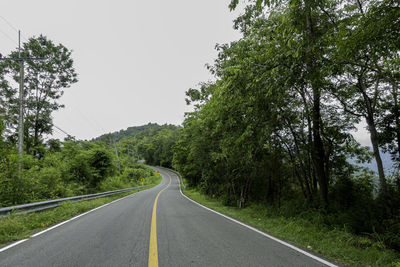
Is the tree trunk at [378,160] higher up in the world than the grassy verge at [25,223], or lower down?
higher up

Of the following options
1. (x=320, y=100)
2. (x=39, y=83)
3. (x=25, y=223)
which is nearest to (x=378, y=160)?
(x=320, y=100)

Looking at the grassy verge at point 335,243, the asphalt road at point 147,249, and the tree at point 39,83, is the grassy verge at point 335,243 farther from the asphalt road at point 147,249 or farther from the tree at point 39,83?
the tree at point 39,83

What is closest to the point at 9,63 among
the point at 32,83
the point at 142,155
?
the point at 32,83

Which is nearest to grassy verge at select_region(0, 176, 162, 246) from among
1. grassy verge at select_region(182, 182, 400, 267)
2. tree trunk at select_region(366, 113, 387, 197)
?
grassy verge at select_region(182, 182, 400, 267)

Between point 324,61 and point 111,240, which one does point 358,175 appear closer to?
point 324,61

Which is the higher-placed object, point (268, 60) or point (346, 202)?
point (268, 60)

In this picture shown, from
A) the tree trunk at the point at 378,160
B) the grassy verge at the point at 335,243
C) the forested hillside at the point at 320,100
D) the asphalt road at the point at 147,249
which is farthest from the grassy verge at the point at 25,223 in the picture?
the tree trunk at the point at 378,160

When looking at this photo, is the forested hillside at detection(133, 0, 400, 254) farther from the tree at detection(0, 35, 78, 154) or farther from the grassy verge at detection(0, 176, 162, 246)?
the tree at detection(0, 35, 78, 154)

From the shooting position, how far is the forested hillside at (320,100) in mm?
4309

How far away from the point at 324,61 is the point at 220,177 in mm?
12145

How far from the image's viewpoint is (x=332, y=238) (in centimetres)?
472

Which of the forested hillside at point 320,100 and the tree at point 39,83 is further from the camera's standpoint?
the tree at point 39,83

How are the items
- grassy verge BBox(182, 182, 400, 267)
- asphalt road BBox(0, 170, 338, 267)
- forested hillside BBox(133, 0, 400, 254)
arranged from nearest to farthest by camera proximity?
asphalt road BBox(0, 170, 338, 267), grassy verge BBox(182, 182, 400, 267), forested hillside BBox(133, 0, 400, 254)

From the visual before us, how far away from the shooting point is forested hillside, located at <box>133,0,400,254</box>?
4309 mm
